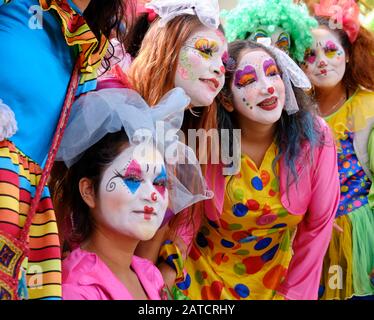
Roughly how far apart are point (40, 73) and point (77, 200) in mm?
461

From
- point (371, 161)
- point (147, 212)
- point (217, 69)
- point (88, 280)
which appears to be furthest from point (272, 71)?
point (88, 280)

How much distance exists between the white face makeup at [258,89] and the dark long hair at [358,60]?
0.72m

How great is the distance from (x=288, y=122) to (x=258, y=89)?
207 millimetres

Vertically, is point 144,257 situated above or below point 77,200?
below

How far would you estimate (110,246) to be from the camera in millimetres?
1904

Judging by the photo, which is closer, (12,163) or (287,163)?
(12,163)

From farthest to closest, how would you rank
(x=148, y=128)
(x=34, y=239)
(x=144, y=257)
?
1. (x=144, y=257)
2. (x=148, y=128)
3. (x=34, y=239)

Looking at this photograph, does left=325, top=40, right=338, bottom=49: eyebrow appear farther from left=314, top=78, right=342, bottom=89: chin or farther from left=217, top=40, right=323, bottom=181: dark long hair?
left=217, top=40, right=323, bottom=181: dark long hair

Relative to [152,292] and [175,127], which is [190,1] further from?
[152,292]

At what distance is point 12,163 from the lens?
1.51 metres

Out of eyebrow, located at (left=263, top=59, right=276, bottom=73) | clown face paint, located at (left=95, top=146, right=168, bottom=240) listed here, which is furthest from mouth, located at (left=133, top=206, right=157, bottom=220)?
eyebrow, located at (left=263, top=59, right=276, bottom=73)

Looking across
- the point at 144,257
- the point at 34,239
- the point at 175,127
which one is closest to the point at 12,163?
the point at 34,239

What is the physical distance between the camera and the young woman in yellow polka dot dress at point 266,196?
7.92 feet

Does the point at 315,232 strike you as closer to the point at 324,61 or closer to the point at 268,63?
the point at 268,63
